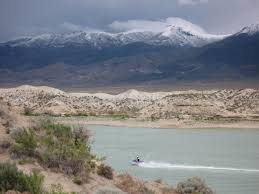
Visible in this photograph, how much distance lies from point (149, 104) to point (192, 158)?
65757 mm

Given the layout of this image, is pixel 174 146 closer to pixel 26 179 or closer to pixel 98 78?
pixel 26 179

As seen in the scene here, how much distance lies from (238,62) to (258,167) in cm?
15911

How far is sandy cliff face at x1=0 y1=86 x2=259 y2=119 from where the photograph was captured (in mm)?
89812

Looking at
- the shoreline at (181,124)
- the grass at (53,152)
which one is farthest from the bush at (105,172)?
the shoreline at (181,124)

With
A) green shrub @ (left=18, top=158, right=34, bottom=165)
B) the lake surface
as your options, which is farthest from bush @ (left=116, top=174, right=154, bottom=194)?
the lake surface

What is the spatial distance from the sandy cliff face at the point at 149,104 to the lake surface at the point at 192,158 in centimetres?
2720

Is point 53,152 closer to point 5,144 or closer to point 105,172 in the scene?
point 5,144

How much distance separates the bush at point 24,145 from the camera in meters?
18.0

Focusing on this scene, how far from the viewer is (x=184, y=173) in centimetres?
3297

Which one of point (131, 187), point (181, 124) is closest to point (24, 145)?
point (131, 187)

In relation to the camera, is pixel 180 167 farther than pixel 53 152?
Yes

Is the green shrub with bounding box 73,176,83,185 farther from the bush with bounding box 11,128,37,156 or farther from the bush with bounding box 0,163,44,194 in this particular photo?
the bush with bounding box 0,163,44,194

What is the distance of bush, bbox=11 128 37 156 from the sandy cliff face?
57.9 meters

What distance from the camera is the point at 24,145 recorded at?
1808 centimetres
